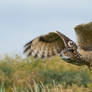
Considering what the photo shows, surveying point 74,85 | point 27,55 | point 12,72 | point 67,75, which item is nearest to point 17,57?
point 12,72

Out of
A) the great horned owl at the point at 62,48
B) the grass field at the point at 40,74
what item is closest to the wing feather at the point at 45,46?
the great horned owl at the point at 62,48

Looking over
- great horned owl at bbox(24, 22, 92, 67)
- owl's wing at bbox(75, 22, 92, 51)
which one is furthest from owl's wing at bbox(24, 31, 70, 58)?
owl's wing at bbox(75, 22, 92, 51)

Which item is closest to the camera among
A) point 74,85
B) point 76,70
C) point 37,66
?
point 74,85

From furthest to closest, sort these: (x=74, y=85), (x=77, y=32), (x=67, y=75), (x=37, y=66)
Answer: (x=37, y=66) < (x=67, y=75) < (x=74, y=85) < (x=77, y=32)

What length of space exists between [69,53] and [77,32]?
510 millimetres

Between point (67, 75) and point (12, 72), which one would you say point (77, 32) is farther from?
point (12, 72)

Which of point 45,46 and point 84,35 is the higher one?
point 84,35

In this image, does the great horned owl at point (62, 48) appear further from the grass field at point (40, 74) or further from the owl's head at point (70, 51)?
the grass field at point (40, 74)

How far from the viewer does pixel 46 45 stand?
9461 millimetres

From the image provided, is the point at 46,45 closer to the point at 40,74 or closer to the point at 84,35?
the point at 84,35

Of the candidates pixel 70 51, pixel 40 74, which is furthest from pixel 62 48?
pixel 40 74

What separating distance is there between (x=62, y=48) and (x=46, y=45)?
36 cm

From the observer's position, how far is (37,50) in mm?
9461

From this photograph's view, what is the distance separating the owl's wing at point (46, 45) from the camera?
30.8 ft
